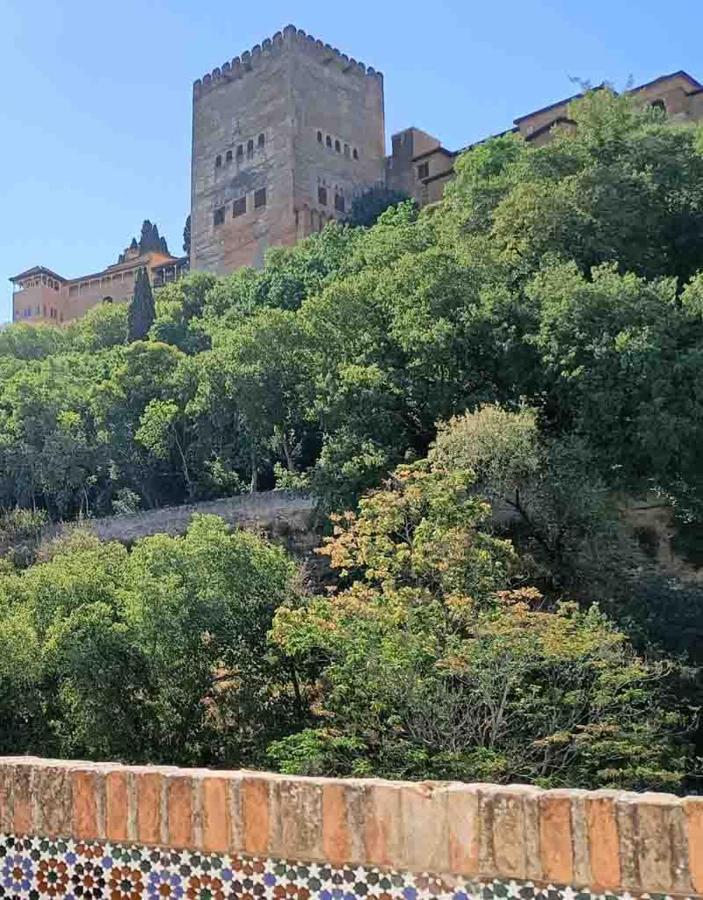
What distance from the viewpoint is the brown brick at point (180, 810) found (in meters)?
3.83

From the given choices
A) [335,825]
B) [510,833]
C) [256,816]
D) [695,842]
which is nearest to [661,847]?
[695,842]

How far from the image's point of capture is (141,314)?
4981cm

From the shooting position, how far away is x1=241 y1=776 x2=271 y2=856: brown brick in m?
3.72

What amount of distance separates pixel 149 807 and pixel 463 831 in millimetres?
1373

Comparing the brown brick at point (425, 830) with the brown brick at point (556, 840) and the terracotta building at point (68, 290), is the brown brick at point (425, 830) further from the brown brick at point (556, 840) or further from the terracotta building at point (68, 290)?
the terracotta building at point (68, 290)

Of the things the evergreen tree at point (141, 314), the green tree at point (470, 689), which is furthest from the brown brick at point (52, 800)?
the evergreen tree at point (141, 314)

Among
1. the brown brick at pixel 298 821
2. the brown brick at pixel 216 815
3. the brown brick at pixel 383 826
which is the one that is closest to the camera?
Result: the brown brick at pixel 383 826

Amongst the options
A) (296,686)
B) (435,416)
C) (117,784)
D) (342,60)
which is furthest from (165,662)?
(342,60)

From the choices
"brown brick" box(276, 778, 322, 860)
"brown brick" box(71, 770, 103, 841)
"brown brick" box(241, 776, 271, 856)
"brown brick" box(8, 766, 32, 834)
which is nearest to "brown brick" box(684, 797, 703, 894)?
"brown brick" box(276, 778, 322, 860)

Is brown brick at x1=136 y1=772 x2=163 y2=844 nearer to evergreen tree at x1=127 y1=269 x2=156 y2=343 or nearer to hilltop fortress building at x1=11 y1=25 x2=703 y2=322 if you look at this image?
evergreen tree at x1=127 y1=269 x2=156 y2=343

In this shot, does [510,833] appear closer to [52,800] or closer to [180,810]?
[180,810]

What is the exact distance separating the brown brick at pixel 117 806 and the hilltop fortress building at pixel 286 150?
54100 mm

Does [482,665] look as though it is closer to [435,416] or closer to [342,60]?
[435,416]

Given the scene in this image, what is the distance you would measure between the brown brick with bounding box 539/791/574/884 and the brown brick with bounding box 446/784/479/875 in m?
0.26
